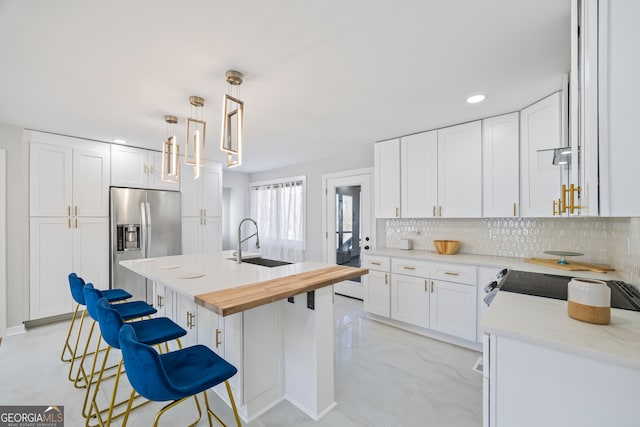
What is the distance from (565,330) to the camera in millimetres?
1101

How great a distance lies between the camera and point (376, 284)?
137 inches

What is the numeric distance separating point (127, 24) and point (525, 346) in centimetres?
250

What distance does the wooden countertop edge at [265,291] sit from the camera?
4.17 ft

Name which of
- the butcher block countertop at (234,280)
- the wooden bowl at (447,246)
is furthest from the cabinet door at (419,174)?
the butcher block countertop at (234,280)

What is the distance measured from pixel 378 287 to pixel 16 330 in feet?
13.8

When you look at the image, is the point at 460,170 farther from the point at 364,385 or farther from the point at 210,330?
the point at 210,330

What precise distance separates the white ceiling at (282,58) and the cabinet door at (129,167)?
2.89 feet

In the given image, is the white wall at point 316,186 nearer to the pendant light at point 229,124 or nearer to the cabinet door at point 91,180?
the pendant light at point 229,124

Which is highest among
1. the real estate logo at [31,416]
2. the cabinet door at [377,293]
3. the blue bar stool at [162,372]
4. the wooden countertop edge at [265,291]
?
the wooden countertop edge at [265,291]

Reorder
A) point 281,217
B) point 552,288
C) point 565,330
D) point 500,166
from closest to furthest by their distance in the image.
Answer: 1. point 565,330
2. point 552,288
3. point 500,166
4. point 281,217

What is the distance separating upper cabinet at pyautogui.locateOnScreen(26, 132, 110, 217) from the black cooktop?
184 inches

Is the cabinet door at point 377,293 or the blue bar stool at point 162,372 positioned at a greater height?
the blue bar stool at point 162,372

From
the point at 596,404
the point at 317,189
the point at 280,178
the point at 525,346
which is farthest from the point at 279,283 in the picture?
the point at 280,178

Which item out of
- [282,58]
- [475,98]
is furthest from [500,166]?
[282,58]
